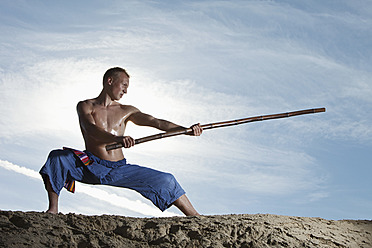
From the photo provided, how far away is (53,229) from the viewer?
3.99 meters

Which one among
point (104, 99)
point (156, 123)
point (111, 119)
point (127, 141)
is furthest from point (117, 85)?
point (127, 141)

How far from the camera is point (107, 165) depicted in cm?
527

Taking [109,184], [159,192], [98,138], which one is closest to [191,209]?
[159,192]

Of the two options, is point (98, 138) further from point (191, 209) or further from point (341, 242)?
point (341, 242)

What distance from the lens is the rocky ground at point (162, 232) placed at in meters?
3.88

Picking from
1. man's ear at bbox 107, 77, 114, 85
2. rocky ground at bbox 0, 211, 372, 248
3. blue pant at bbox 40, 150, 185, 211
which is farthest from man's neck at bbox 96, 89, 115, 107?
rocky ground at bbox 0, 211, 372, 248

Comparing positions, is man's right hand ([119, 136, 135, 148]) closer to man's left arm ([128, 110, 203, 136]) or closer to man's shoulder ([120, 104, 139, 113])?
man's left arm ([128, 110, 203, 136])

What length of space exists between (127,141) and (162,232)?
4.31 ft

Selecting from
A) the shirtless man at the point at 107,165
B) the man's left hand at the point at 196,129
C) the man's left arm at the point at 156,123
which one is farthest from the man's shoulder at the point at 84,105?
the man's left hand at the point at 196,129

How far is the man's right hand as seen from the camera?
5.08 m

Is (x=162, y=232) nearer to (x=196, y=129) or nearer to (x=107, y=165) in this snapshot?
(x=107, y=165)

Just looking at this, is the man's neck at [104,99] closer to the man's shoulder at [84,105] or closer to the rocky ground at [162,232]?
the man's shoulder at [84,105]

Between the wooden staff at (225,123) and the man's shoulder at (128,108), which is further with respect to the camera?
the man's shoulder at (128,108)

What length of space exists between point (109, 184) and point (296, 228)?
6.72ft
